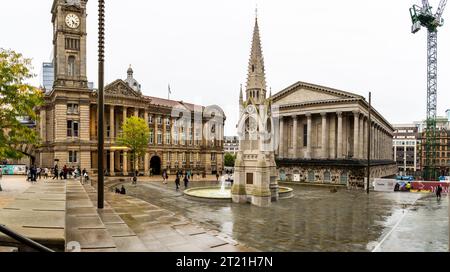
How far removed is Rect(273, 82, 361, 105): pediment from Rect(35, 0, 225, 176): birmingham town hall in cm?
2501

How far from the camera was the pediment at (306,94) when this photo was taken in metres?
57.5

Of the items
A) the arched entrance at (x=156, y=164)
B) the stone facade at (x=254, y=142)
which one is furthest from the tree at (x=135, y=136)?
the stone facade at (x=254, y=142)

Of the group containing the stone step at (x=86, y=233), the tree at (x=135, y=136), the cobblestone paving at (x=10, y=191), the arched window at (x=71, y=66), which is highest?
the arched window at (x=71, y=66)

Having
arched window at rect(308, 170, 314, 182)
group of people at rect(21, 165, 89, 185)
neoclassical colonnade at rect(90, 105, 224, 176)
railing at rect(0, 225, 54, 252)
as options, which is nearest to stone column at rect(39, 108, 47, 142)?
neoclassical colonnade at rect(90, 105, 224, 176)

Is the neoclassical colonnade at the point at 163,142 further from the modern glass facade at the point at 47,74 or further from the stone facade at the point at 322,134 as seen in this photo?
the modern glass facade at the point at 47,74

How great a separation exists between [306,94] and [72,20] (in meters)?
47.6

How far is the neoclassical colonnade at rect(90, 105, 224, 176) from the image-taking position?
5750 centimetres

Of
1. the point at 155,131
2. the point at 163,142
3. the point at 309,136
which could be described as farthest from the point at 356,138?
the point at 155,131

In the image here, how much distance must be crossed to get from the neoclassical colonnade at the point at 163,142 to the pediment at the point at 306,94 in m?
22.5

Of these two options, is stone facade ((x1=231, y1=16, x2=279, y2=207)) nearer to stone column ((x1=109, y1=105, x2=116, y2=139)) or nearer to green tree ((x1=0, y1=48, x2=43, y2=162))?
green tree ((x1=0, y1=48, x2=43, y2=162))

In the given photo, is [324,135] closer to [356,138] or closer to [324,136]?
[324,136]

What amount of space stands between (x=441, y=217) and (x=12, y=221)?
85.3ft
